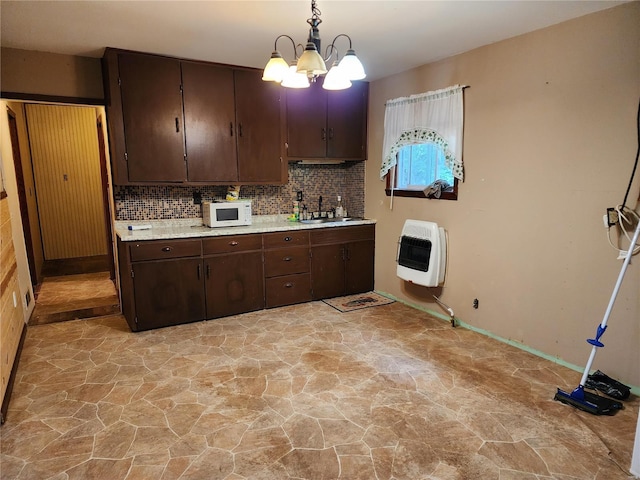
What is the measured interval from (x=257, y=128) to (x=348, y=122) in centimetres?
114

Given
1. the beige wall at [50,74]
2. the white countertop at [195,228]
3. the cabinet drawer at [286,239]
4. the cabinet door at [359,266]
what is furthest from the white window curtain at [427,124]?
the beige wall at [50,74]

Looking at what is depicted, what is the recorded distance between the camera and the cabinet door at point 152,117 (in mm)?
3490

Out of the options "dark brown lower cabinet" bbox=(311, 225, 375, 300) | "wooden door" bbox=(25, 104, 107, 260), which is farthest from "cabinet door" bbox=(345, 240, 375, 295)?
"wooden door" bbox=(25, 104, 107, 260)

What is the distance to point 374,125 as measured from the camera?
458 cm

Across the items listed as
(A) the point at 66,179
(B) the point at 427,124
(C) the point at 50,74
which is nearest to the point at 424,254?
(B) the point at 427,124

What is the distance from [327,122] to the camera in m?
4.48

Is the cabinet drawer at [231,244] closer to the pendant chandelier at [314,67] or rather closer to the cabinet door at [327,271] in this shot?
the cabinet door at [327,271]

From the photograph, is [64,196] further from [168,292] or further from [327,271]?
[327,271]

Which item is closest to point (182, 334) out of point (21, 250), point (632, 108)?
point (21, 250)

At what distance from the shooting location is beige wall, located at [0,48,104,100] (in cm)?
333

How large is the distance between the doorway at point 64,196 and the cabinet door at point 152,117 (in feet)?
6.06

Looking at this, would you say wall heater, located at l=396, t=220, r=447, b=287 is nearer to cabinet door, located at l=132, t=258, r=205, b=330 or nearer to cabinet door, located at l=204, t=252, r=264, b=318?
cabinet door, located at l=204, t=252, r=264, b=318

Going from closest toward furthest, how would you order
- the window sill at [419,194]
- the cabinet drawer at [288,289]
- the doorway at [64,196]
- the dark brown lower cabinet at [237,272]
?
the dark brown lower cabinet at [237,272]
the window sill at [419,194]
the cabinet drawer at [288,289]
the doorway at [64,196]

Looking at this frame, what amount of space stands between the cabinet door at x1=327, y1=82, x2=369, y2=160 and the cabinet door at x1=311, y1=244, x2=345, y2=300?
113 cm
